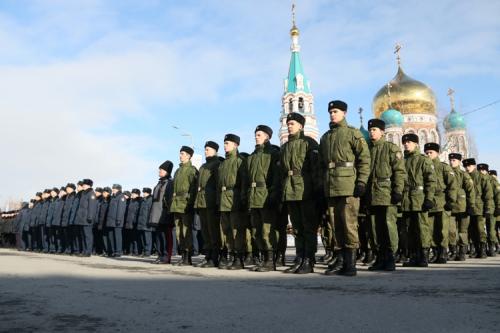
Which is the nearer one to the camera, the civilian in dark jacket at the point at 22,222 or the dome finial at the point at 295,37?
the civilian in dark jacket at the point at 22,222

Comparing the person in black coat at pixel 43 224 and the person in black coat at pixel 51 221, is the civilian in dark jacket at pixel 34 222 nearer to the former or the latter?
the person in black coat at pixel 43 224

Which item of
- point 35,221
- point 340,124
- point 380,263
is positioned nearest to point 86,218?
point 35,221

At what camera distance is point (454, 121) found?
200 ft

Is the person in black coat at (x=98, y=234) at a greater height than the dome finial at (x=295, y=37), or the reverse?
the dome finial at (x=295, y=37)

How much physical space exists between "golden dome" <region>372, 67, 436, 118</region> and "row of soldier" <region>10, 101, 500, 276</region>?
48897 millimetres

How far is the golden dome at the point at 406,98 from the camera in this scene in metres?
58.0

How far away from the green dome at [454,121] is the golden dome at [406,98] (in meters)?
3.57

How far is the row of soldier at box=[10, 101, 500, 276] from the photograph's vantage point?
611 cm

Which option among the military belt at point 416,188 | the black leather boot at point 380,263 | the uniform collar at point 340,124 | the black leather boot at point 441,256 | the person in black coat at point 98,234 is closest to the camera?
the uniform collar at point 340,124

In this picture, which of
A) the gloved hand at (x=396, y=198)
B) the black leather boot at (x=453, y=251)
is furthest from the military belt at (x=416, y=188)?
the black leather boot at (x=453, y=251)

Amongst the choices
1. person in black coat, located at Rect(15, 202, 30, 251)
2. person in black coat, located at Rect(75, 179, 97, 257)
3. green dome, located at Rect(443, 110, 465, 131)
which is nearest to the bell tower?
green dome, located at Rect(443, 110, 465, 131)

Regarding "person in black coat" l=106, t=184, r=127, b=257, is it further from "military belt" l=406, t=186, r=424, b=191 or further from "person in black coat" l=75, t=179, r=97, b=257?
"military belt" l=406, t=186, r=424, b=191

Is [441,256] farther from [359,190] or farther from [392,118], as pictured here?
[392,118]

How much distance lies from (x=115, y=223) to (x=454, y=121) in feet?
184
